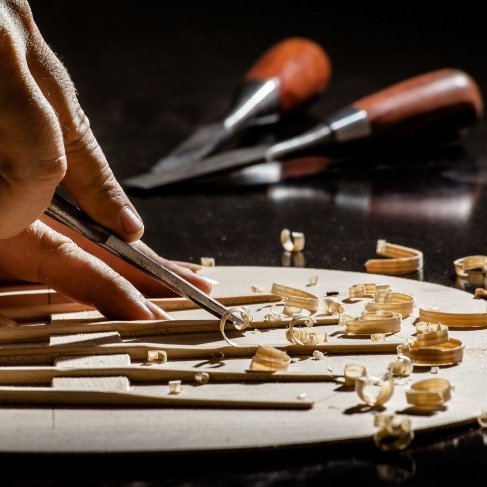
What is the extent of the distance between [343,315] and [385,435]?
322 mm

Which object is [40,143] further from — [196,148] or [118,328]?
[196,148]

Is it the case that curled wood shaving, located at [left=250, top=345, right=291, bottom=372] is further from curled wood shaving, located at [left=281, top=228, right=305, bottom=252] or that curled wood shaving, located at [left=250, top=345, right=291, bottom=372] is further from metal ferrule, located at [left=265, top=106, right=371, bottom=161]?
metal ferrule, located at [left=265, top=106, right=371, bottom=161]

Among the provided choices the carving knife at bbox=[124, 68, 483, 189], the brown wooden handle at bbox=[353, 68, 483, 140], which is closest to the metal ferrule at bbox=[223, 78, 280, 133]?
the carving knife at bbox=[124, 68, 483, 189]

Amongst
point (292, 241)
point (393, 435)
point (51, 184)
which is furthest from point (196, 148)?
point (393, 435)

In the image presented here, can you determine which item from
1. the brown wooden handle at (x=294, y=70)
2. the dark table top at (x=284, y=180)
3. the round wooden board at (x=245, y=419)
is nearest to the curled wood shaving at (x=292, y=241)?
the dark table top at (x=284, y=180)

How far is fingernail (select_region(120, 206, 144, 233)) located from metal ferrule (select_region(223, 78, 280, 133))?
3.64 ft

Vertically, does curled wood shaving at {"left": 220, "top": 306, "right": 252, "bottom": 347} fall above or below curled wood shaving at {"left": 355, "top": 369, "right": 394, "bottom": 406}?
above

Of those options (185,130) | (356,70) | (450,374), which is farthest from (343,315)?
(356,70)

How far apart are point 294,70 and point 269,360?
1.43m

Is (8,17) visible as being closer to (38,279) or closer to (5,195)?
(5,195)

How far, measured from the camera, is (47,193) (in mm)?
1094

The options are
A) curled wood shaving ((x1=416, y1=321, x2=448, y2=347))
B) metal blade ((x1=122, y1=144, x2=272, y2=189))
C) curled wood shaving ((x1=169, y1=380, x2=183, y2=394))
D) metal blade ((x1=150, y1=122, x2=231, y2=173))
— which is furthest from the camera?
metal blade ((x1=150, y1=122, x2=231, y2=173))

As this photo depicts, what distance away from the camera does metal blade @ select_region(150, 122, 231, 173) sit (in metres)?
2.08

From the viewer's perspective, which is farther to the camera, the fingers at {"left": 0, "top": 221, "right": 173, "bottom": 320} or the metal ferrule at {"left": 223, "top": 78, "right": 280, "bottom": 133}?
the metal ferrule at {"left": 223, "top": 78, "right": 280, "bottom": 133}
